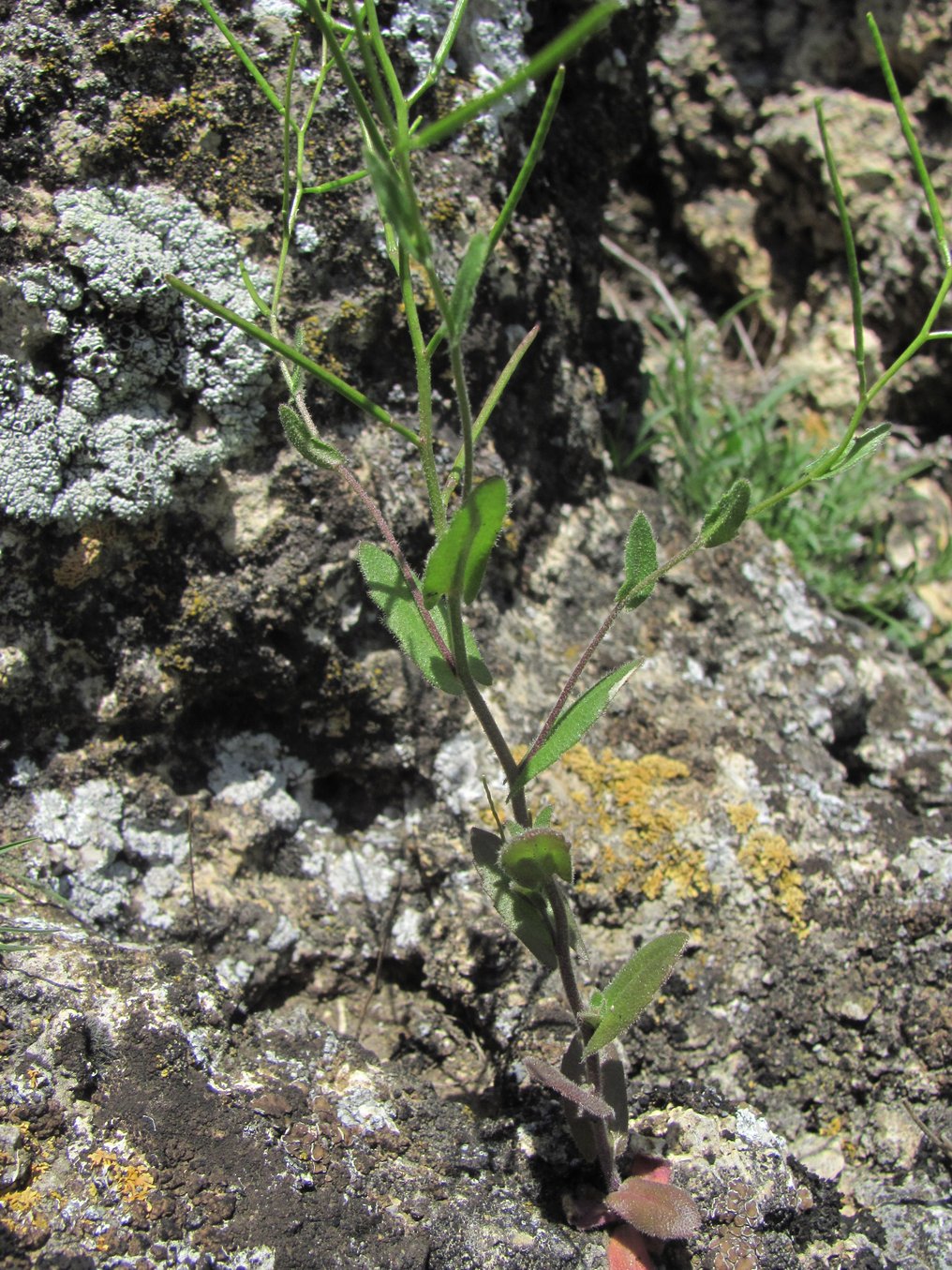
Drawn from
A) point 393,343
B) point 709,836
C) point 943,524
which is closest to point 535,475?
point 393,343

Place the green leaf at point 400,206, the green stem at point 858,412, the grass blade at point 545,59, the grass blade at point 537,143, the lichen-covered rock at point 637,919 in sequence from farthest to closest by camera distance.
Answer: the lichen-covered rock at point 637,919, the green stem at point 858,412, the grass blade at point 537,143, the green leaf at point 400,206, the grass blade at point 545,59

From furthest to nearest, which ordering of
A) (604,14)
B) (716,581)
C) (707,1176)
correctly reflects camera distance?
(716,581)
(707,1176)
(604,14)

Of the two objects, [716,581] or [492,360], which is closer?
[492,360]

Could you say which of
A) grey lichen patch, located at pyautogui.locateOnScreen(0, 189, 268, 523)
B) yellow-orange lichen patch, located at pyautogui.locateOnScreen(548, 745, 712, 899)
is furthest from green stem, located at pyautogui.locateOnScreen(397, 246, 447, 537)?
yellow-orange lichen patch, located at pyautogui.locateOnScreen(548, 745, 712, 899)

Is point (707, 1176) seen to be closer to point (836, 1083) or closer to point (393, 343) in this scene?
point (836, 1083)

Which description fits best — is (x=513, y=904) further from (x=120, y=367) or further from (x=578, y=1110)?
(x=120, y=367)

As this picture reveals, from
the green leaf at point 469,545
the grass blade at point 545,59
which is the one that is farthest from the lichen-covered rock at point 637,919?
the grass blade at point 545,59

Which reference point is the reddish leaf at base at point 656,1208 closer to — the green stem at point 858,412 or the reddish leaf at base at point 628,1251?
the reddish leaf at base at point 628,1251
